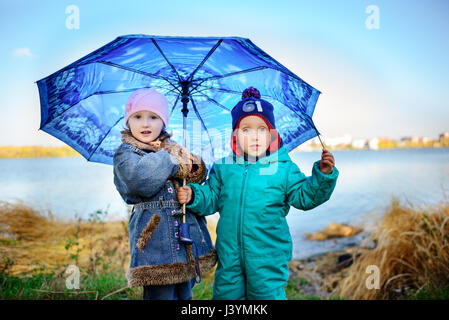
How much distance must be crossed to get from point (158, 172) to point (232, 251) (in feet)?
2.29

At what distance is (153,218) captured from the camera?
225 cm

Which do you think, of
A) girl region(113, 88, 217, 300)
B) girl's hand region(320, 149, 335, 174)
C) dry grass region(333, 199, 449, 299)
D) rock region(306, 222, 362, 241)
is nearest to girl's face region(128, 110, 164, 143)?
girl region(113, 88, 217, 300)

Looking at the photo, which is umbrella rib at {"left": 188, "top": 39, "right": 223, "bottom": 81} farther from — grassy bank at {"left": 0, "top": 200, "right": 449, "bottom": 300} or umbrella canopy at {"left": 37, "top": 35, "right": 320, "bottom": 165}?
grassy bank at {"left": 0, "top": 200, "right": 449, "bottom": 300}

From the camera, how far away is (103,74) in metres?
2.55

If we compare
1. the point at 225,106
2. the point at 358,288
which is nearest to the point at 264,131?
the point at 225,106

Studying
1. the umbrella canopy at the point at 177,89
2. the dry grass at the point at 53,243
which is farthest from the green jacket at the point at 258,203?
the dry grass at the point at 53,243

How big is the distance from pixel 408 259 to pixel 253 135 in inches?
122

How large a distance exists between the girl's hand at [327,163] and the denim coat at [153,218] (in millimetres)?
918

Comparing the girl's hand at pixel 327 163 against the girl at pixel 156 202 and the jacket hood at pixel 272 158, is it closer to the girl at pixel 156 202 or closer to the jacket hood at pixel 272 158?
the jacket hood at pixel 272 158

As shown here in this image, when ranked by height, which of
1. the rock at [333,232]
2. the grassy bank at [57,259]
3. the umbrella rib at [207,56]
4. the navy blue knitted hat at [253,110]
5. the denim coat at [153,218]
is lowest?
the rock at [333,232]

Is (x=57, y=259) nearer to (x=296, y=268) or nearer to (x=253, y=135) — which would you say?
(x=296, y=268)

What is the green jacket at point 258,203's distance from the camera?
2.29 metres

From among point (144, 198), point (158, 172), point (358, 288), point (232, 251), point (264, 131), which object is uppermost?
point (264, 131)

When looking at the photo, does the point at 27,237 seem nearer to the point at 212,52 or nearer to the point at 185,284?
the point at 185,284
